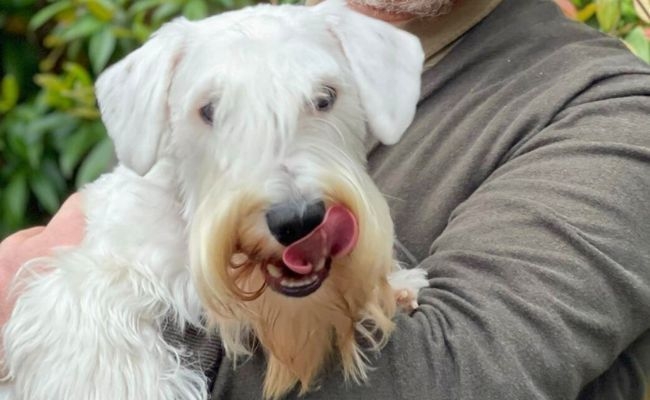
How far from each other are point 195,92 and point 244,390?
41 cm

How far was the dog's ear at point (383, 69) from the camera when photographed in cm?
159

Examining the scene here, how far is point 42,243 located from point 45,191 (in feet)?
5.14

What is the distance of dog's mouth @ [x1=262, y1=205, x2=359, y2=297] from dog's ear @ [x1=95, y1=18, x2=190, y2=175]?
0.27 m

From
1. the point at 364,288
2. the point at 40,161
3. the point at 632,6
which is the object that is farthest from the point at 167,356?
the point at 40,161

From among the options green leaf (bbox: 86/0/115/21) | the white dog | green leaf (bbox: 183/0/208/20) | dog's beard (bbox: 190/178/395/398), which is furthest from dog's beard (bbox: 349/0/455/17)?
green leaf (bbox: 86/0/115/21)

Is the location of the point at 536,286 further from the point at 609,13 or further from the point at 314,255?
the point at 609,13

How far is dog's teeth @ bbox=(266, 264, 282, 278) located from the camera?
1.42 m

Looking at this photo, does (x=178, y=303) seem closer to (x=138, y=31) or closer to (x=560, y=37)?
(x=560, y=37)

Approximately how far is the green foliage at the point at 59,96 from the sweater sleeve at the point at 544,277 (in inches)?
67.3

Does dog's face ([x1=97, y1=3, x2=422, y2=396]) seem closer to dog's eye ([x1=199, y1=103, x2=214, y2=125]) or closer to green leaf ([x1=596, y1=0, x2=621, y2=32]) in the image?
dog's eye ([x1=199, y1=103, x2=214, y2=125])

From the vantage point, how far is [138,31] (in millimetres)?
3281

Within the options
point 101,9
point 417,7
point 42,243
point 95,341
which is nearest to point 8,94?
point 101,9

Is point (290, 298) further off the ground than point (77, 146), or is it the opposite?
point (290, 298)

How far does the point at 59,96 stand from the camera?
3.36 m
